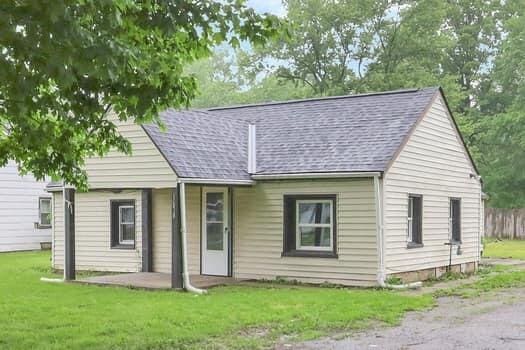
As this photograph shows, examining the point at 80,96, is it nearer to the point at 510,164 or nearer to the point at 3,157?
the point at 3,157

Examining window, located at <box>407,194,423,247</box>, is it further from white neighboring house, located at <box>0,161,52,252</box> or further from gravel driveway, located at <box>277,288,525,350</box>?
white neighboring house, located at <box>0,161,52,252</box>

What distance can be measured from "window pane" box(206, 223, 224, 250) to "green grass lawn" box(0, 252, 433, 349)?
215 centimetres

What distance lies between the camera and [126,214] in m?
17.3

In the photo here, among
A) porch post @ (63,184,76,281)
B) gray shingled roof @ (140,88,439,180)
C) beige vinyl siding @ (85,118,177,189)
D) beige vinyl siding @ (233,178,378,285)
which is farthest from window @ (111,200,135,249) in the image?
beige vinyl siding @ (233,178,378,285)

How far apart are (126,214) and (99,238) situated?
3.22 feet

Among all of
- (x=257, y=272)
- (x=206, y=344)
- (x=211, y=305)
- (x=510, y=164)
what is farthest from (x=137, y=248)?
(x=510, y=164)

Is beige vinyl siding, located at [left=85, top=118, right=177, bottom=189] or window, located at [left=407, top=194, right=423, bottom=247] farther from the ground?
beige vinyl siding, located at [left=85, top=118, right=177, bottom=189]

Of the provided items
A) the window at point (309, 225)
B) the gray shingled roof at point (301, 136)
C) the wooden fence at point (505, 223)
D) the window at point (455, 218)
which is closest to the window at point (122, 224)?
the gray shingled roof at point (301, 136)

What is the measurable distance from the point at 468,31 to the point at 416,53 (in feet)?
28.2

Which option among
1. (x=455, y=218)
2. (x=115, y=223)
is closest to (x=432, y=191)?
(x=455, y=218)

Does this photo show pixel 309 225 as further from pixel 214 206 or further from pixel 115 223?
pixel 115 223

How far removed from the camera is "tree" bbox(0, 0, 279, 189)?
225 inches

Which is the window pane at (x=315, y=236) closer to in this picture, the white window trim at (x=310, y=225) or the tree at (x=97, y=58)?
the white window trim at (x=310, y=225)

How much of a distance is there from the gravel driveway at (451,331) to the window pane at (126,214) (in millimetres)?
8053
